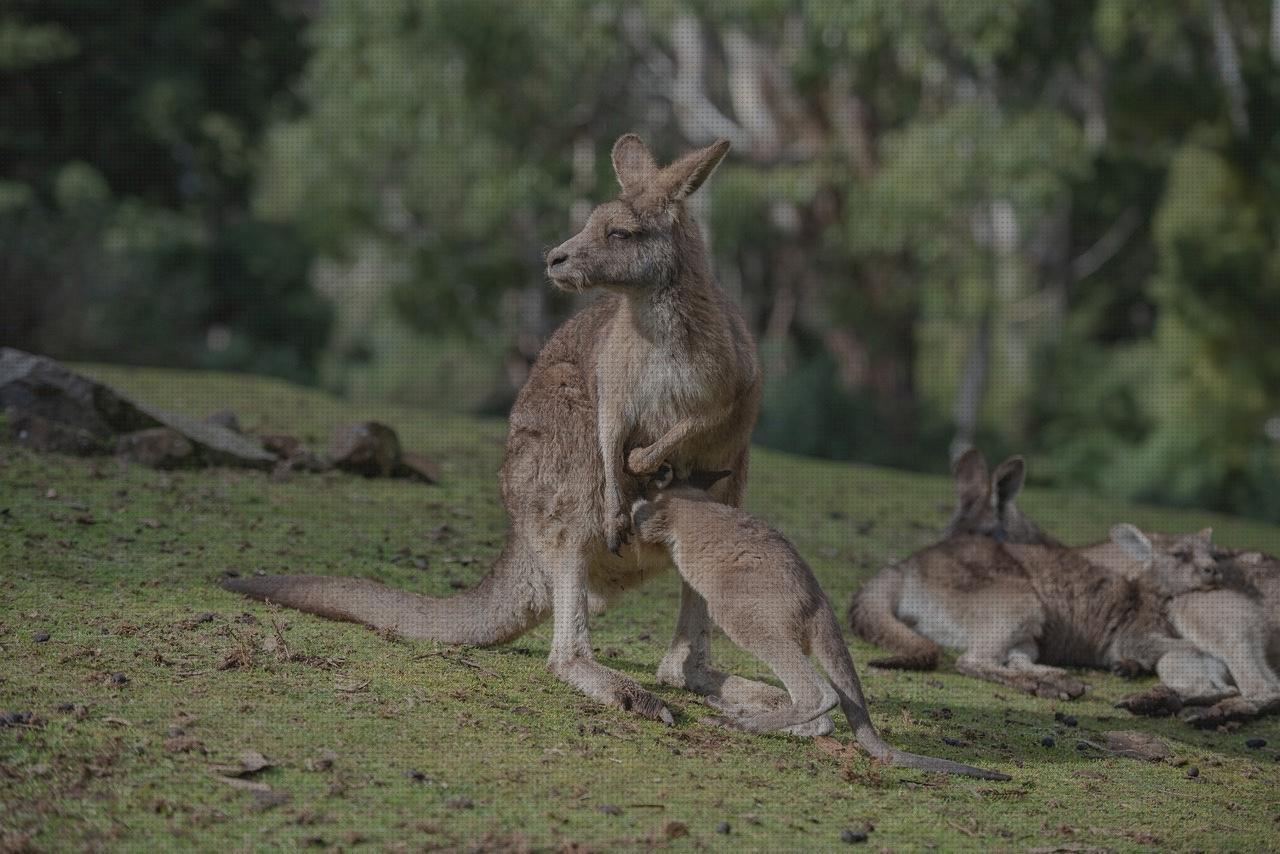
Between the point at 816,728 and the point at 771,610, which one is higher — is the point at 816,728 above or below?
below

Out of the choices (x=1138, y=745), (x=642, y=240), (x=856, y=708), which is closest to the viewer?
(x=856, y=708)

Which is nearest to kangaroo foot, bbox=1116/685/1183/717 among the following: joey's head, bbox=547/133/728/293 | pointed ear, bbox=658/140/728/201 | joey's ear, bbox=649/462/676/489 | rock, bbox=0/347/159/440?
joey's ear, bbox=649/462/676/489

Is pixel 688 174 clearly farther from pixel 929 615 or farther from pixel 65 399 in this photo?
pixel 65 399

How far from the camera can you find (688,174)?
5422 mm

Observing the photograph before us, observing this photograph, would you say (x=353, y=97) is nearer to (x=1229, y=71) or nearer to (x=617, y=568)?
(x=1229, y=71)

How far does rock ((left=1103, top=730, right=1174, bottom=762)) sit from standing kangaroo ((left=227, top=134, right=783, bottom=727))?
1.38 meters

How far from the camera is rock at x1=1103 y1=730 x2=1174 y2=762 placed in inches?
219

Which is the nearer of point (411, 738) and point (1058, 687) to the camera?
point (411, 738)

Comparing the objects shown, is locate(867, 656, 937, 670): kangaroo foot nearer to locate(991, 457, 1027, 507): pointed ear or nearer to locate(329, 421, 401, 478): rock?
locate(991, 457, 1027, 507): pointed ear

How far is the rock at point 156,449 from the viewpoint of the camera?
830cm

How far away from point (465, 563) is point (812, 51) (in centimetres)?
1039

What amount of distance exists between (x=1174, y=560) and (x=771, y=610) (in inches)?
135

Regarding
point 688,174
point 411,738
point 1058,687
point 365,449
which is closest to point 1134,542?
point 1058,687

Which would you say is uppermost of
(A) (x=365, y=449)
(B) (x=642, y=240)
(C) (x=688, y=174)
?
(C) (x=688, y=174)
